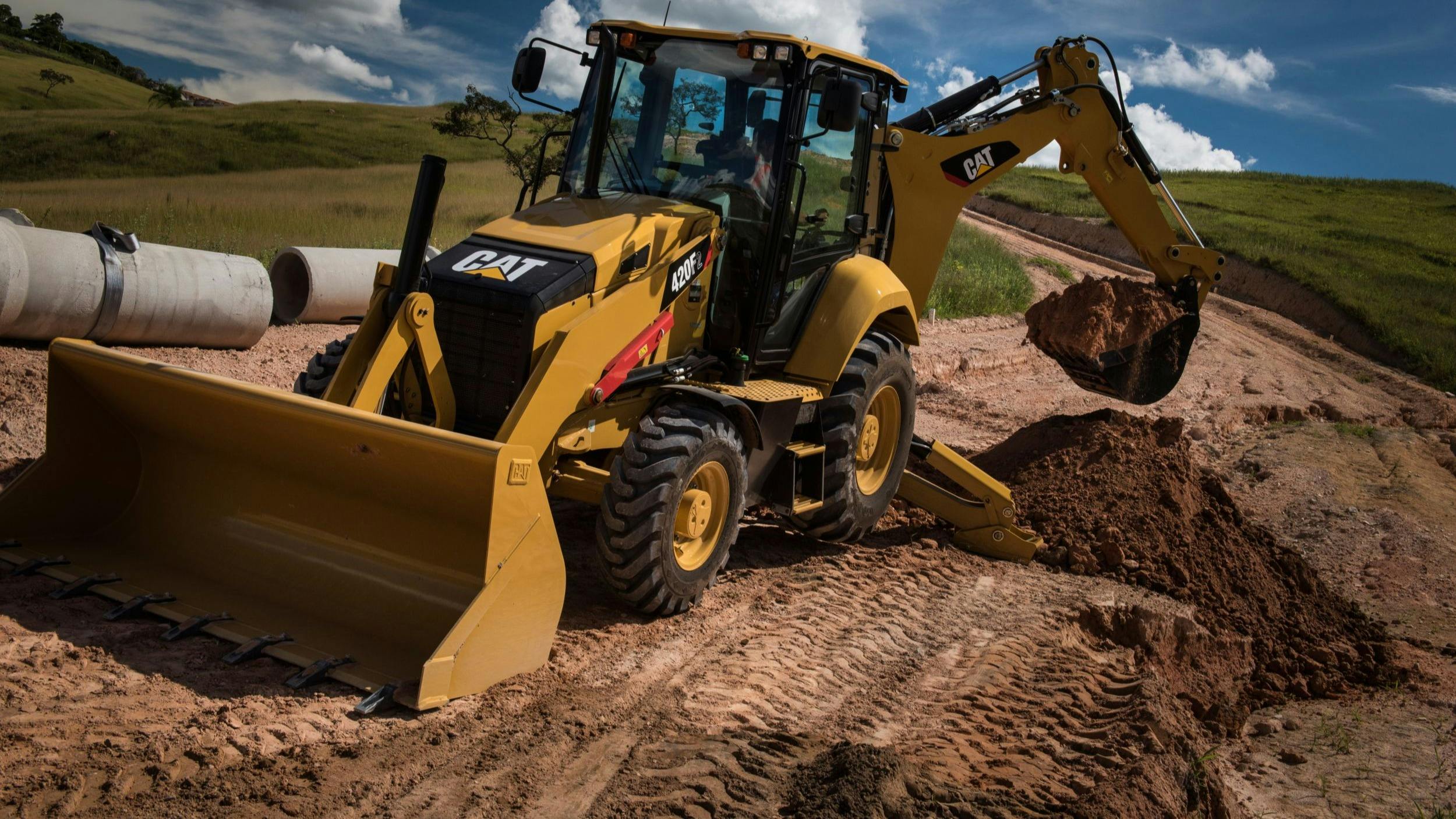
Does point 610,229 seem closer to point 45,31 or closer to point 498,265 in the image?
point 498,265

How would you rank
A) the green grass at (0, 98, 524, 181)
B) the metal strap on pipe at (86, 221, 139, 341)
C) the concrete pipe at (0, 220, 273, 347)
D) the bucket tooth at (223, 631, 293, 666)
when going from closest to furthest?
the bucket tooth at (223, 631, 293, 666)
the concrete pipe at (0, 220, 273, 347)
the metal strap on pipe at (86, 221, 139, 341)
the green grass at (0, 98, 524, 181)

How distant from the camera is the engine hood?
5.53 meters

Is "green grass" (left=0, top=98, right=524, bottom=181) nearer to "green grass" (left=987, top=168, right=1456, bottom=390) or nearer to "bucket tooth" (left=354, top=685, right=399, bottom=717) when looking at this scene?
"green grass" (left=987, top=168, right=1456, bottom=390)

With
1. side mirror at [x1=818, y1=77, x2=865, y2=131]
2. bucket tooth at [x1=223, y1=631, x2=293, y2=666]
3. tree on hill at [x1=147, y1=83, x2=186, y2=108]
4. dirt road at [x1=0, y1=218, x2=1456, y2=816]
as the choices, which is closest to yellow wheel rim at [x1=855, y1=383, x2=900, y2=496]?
dirt road at [x1=0, y1=218, x2=1456, y2=816]

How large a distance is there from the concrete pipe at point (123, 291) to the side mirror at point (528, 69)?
14.6 feet

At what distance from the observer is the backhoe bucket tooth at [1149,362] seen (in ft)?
28.5

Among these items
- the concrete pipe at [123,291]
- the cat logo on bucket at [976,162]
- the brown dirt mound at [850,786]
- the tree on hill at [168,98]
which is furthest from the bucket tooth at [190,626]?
the tree on hill at [168,98]

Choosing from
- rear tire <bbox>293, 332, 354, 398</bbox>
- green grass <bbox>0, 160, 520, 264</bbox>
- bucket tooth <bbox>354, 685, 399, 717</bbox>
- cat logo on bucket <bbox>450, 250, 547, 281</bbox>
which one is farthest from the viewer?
green grass <bbox>0, 160, 520, 264</bbox>

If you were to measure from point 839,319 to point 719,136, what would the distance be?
1309 millimetres

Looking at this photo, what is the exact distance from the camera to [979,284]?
20547 millimetres

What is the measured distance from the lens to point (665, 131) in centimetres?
625

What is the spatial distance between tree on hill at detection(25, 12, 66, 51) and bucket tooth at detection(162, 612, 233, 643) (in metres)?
82.0

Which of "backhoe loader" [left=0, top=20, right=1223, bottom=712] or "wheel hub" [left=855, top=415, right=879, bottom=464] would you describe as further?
"wheel hub" [left=855, top=415, right=879, bottom=464]

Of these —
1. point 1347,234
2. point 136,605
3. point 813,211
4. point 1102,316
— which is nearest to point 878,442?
point 813,211
